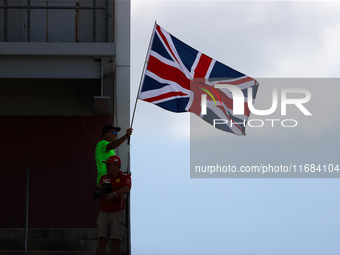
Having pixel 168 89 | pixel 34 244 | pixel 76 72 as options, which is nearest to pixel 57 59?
pixel 76 72

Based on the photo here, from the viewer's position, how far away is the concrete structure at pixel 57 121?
332 inches

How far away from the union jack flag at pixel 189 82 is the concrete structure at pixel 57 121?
1338mm

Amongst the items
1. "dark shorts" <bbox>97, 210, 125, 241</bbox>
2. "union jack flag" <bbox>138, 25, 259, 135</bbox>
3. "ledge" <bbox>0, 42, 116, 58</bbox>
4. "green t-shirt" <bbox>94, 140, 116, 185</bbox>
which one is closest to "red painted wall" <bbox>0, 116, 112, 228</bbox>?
"ledge" <bbox>0, 42, 116, 58</bbox>

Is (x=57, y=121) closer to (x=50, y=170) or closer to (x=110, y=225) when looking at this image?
(x=50, y=170)

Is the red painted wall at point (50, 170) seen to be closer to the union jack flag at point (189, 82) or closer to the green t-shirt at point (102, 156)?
the union jack flag at point (189, 82)

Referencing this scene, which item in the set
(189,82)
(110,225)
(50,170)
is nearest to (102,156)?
(110,225)

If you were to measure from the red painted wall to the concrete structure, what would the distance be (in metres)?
0.02

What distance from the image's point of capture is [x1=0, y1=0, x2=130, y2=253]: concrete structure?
332 inches

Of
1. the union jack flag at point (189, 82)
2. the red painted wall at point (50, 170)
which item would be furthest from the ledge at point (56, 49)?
the red painted wall at point (50, 170)

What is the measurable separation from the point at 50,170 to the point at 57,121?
0.89 meters

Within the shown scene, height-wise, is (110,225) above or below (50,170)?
below

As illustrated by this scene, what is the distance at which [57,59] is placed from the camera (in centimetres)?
735

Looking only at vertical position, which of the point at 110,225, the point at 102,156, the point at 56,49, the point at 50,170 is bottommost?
the point at 110,225

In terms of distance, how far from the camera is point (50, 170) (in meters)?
8.68
